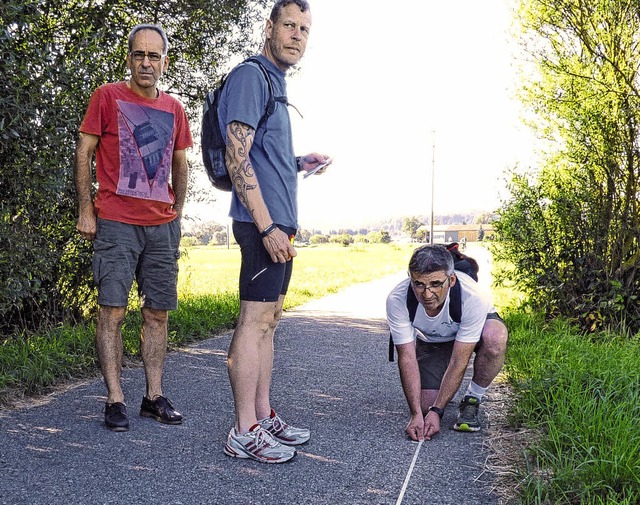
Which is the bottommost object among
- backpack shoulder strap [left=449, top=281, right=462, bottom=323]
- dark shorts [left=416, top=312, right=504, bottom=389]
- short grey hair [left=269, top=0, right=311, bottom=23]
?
dark shorts [left=416, top=312, right=504, bottom=389]

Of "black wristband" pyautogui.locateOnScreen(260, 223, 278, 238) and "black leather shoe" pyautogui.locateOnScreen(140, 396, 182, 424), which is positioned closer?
"black wristband" pyautogui.locateOnScreen(260, 223, 278, 238)

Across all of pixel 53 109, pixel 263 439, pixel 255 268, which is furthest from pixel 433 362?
pixel 53 109

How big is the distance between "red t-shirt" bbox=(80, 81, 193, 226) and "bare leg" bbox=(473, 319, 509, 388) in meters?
2.09

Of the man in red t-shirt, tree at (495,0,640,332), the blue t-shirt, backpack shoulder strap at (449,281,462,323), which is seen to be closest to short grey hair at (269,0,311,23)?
the blue t-shirt

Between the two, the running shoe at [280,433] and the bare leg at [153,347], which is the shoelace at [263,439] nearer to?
the running shoe at [280,433]

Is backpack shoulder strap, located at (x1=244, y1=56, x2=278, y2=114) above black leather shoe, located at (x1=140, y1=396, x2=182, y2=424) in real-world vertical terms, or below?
above

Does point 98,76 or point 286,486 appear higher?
A: point 98,76

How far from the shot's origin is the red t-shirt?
391cm

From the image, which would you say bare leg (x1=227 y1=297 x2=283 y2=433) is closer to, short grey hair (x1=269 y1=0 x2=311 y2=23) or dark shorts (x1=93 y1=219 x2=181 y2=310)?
dark shorts (x1=93 y1=219 x2=181 y2=310)

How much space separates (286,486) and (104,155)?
2171mm

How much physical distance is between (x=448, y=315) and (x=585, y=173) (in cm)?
390

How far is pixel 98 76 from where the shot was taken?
6.07 metres

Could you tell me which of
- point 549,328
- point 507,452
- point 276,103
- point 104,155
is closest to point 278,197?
point 276,103

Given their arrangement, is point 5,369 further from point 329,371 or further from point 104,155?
point 329,371
